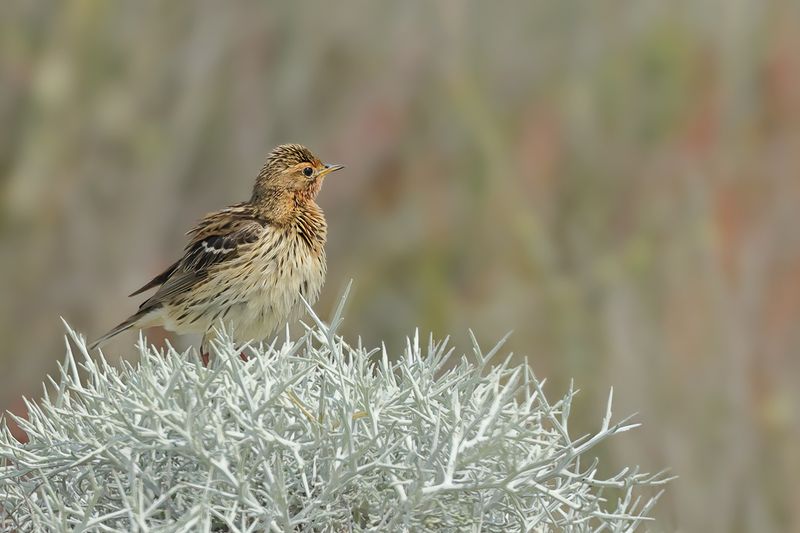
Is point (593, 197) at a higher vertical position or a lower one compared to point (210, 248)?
lower

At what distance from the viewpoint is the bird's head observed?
166 centimetres

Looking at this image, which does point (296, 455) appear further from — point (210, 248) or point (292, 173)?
point (210, 248)

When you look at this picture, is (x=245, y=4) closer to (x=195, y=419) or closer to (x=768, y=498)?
(x=768, y=498)

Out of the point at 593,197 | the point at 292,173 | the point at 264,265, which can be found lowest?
the point at 593,197

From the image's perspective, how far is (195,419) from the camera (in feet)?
2.38

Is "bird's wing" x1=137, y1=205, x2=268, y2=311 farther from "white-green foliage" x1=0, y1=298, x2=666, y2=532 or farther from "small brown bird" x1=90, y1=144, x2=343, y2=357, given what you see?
"white-green foliage" x1=0, y1=298, x2=666, y2=532

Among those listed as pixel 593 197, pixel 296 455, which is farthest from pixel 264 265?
pixel 593 197

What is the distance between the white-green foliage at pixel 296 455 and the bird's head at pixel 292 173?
0.86 m

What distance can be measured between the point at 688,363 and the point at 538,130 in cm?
103

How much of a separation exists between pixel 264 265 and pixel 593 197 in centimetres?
220

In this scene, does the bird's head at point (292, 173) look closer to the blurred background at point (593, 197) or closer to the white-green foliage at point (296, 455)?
the white-green foliage at point (296, 455)

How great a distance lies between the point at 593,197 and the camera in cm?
365

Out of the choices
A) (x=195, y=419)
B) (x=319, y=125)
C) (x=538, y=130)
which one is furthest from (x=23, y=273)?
(x=195, y=419)

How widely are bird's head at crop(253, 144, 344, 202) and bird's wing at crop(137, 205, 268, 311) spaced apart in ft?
0.26
